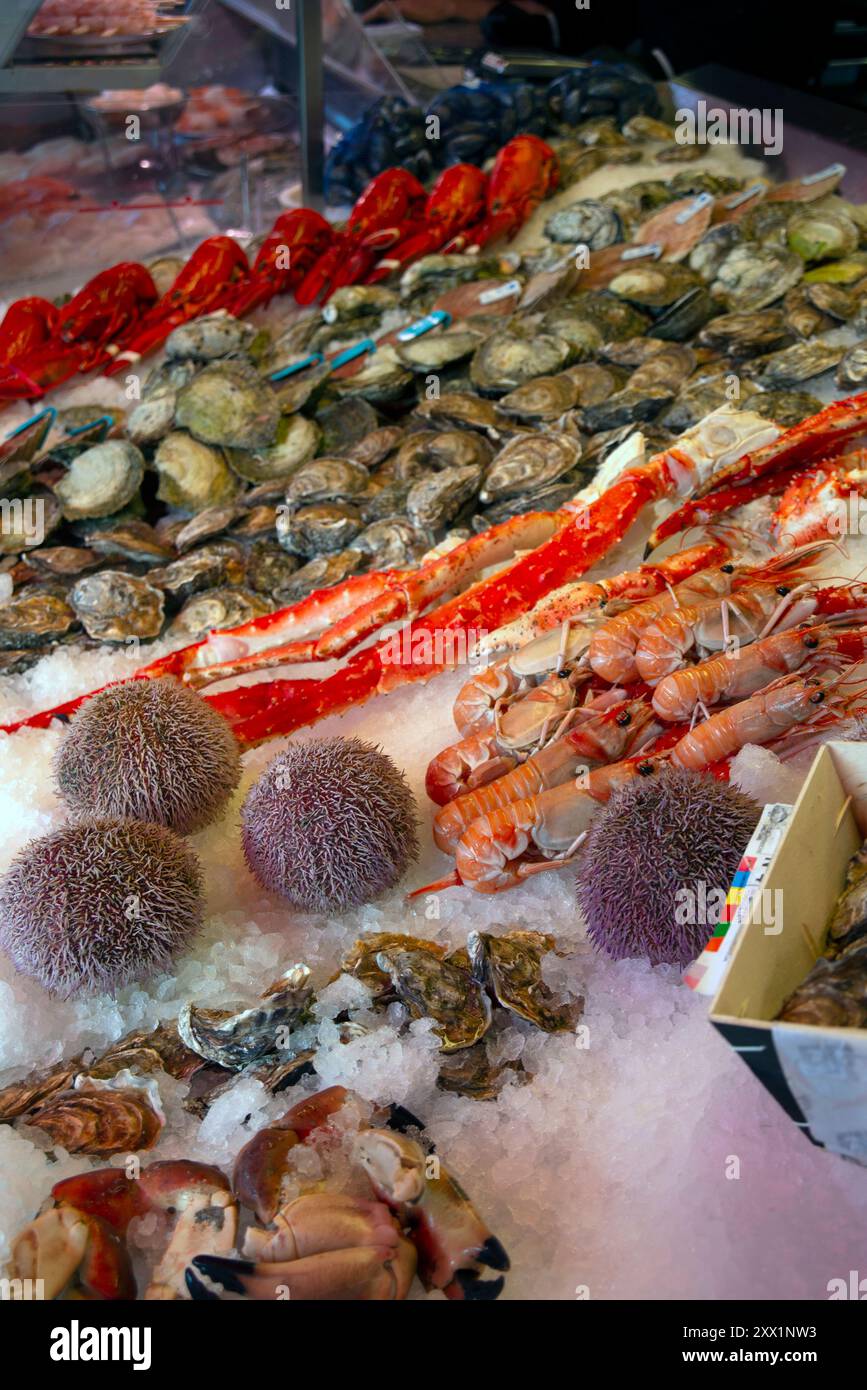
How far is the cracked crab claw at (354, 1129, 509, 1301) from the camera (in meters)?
1.30

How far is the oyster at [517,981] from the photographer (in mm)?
1635

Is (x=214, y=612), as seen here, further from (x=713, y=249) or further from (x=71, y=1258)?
(x=713, y=249)

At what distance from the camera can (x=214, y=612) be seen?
2.76 meters

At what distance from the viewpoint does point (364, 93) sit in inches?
195

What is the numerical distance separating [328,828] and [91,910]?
39 centimetres

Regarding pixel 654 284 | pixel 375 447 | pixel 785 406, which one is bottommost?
pixel 375 447

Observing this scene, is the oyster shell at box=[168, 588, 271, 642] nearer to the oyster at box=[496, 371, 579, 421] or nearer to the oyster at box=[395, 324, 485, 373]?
the oyster at box=[496, 371, 579, 421]

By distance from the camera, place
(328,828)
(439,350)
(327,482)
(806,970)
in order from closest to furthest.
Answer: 1. (806,970)
2. (328,828)
3. (327,482)
4. (439,350)

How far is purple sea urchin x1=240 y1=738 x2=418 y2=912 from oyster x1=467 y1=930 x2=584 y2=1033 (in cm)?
22

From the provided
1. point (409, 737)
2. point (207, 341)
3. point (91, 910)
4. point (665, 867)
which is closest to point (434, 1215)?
point (665, 867)

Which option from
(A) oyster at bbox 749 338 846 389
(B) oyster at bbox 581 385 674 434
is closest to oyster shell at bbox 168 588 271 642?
(B) oyster at bbox 581 385 674 434

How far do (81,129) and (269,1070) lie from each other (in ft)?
12.3
